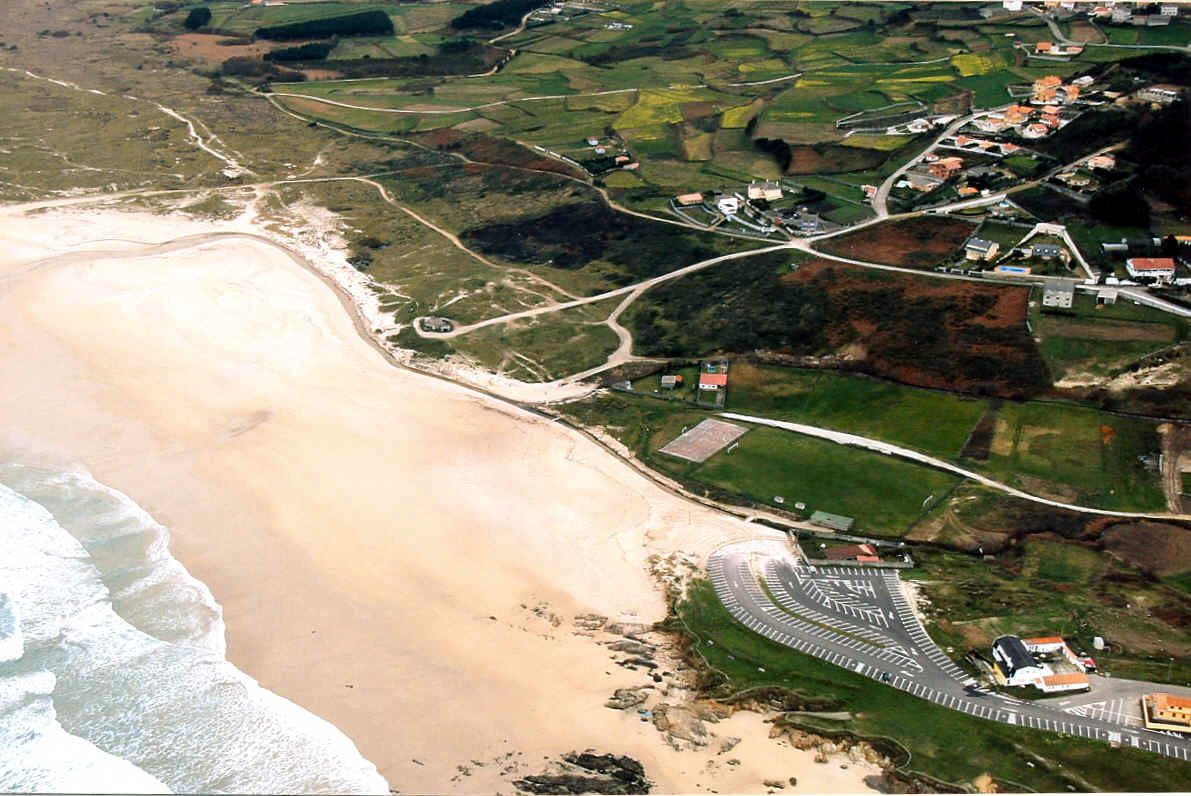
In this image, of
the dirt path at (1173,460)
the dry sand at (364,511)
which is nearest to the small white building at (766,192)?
the dry sand at (364,511)

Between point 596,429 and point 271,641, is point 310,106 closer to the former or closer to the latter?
point 596,429

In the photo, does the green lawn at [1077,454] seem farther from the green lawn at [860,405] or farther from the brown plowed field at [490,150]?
the brown plowed field at [490,150]

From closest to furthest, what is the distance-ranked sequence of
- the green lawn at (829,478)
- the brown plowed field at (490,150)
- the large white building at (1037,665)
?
1. the large white building at (1037,665)
2. the green lawn at (829,478)
3. the brown plowed field at (490,150)

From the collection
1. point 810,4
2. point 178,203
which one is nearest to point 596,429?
point 178,203

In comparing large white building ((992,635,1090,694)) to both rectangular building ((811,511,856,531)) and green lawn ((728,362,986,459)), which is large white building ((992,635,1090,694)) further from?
green lawn ((728,362,986,459))

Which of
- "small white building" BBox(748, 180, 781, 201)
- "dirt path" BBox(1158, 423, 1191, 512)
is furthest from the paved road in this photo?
"small white building" BBox(748, 180, 781, 201)

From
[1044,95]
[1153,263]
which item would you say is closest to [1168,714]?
[1153,263]
